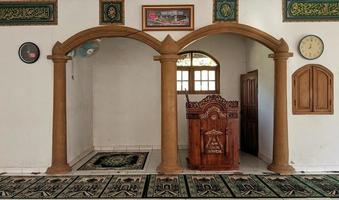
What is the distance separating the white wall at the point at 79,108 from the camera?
627 centimetres

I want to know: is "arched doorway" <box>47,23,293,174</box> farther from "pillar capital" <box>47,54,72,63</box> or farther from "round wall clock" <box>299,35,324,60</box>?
"round wall clock" <box>299,35,324,60</box>

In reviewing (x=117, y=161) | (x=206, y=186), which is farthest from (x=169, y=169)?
(x=117, y=161)

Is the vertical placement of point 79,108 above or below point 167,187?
above

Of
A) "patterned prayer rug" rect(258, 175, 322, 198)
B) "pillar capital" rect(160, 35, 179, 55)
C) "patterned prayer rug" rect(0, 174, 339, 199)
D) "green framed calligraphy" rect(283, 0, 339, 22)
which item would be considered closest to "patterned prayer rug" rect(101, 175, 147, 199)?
"patterned prayer rug" rect(0, 174, 339, 199)

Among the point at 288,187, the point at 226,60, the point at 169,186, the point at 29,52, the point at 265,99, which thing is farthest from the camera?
the point at 226,60

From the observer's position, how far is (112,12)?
5.59m

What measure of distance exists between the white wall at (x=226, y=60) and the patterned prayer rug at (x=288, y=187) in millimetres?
3158

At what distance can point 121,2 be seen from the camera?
5.57 meters

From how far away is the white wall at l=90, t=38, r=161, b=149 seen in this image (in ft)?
26.5

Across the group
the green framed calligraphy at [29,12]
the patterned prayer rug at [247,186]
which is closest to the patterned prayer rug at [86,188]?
the patterned prayer rug at [247,186]

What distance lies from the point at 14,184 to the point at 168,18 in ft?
12.4

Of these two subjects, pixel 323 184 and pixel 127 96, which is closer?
pixel 323 184

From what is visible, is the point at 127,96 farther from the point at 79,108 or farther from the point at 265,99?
the point at 265,99

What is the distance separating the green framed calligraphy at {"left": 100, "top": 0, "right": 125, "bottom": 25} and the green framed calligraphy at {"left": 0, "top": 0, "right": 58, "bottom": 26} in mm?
852
